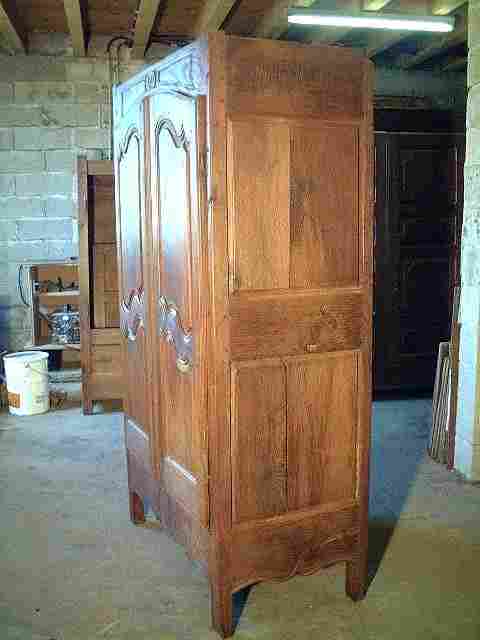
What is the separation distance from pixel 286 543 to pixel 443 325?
10.9 feet

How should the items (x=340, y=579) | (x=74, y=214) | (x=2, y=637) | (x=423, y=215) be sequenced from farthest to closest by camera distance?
(x=74, y=214) < (x=423, y=215) < (x=340, y=579) < (x=2, y=637)

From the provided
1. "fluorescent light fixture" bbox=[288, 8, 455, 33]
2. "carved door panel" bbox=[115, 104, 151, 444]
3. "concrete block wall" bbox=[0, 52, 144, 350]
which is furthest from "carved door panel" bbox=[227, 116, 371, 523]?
"concrete block wall" bbox=[0, 52, 144, 350]

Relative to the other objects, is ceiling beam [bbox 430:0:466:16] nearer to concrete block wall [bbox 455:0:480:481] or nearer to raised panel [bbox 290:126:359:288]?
concrete block wall [bbox 455:0:480:481]

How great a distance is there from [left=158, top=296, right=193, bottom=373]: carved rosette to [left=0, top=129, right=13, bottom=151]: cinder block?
13.0ft

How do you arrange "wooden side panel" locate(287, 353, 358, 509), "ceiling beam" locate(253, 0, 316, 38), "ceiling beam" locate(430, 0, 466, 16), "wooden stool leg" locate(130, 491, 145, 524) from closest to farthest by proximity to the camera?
"wooden side panel" locate(287, 353, 358, 509), "wooden stool leg" locate(130, 491, 145, 524), "ceiling beam" locate(430, 0, 466, 16), "ceiling beam" locate(253, 0, 316, 38)

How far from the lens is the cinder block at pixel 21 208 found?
5.91 metres

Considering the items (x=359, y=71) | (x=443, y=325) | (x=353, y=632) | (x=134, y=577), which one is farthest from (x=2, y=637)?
(x=443, y=325)

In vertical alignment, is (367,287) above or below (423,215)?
below

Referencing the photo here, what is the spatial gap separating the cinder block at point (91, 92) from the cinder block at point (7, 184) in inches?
35.7

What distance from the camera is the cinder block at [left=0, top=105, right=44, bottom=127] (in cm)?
580

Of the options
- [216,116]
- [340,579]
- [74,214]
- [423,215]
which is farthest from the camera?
[74,214]

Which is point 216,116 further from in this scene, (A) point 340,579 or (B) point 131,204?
(A) point 340,579

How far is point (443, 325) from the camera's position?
523 centimetres

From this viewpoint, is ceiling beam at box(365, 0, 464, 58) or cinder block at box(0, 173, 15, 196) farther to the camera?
cinder block at box(0, 173, 15, 196)
